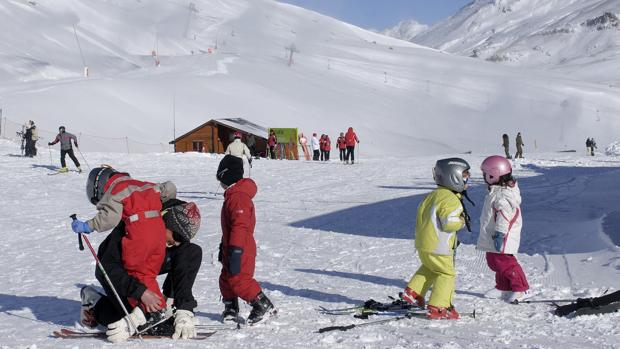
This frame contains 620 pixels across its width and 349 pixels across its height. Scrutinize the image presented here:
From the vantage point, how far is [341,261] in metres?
9.39

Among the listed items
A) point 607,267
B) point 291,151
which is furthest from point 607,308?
point 291,151

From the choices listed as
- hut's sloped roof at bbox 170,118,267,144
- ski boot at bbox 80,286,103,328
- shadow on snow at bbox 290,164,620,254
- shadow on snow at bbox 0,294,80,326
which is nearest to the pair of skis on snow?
ski boot at bbox 80,286,103,328

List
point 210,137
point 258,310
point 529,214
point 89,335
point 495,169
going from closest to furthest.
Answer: point 89,335 < point 258,310 < point 495,169 < point 529,214 < point 210,137

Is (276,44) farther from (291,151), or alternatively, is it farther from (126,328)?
(126,328)

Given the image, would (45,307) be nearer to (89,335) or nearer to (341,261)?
(89,335)

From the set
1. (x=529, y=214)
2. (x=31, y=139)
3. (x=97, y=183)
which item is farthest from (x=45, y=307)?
(x=31, y=139)

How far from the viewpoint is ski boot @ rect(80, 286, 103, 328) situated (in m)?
5.53

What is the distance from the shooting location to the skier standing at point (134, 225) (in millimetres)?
5066

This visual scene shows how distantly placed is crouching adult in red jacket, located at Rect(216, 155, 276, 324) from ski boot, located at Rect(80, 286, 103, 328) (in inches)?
41.3

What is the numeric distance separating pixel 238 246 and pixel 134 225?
0.88 meters

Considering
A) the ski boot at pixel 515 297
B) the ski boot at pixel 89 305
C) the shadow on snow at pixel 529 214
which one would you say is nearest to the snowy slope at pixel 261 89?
the shadow on snow at pixel 529 214

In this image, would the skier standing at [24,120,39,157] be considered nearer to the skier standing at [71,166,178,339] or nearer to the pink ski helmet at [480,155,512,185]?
the skier standing at [71,166,178,339]

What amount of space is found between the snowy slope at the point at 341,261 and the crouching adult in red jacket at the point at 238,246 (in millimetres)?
238

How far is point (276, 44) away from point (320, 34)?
23.0 metres
